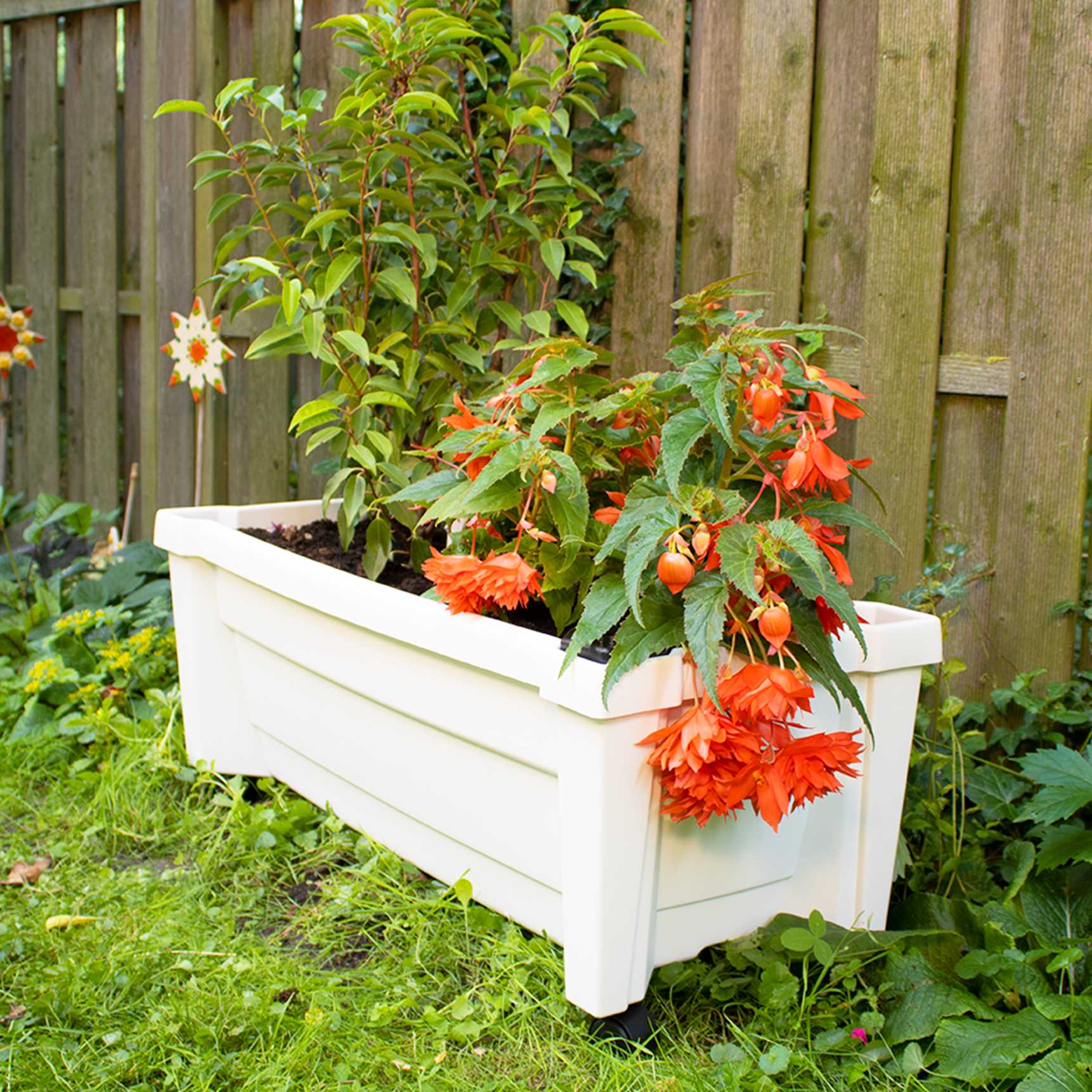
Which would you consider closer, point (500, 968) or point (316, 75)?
point (500, 968)

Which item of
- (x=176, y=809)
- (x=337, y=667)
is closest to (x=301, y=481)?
(x=176, y=809)

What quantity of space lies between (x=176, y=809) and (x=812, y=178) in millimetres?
1624

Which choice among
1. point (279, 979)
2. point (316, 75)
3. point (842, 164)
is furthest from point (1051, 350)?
point (316, 75)

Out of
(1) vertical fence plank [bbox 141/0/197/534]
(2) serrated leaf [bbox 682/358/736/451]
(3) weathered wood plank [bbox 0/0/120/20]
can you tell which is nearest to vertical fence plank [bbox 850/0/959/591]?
(2) serrated leaf [bbox 682/358/736/451]

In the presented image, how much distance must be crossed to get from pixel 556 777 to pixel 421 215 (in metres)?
1.21

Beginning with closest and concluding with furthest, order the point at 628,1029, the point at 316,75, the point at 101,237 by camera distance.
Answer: the point at 628,1029 → the point at 316,75 → the point at 101,237

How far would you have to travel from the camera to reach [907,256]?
1.91 metres

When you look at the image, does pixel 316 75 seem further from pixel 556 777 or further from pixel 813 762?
pixel 813 762

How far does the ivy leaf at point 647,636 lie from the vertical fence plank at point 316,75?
1521mm

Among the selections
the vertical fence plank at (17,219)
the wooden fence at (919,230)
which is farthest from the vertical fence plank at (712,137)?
the vertical fence plank at (17,219)

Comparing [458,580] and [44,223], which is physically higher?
[44,223]

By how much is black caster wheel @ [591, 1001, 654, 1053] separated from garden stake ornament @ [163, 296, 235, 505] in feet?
6.05

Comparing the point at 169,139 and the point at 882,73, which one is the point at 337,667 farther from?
the point at 169,139

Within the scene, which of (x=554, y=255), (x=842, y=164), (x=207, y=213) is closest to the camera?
(x=842, y=164)
